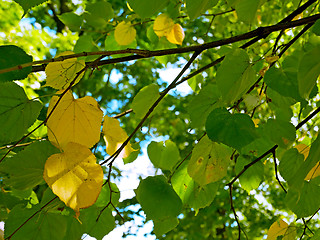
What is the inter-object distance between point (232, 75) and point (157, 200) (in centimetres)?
32

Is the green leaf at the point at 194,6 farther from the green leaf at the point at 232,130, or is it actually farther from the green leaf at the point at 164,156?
the green leaf at the point at 164,156

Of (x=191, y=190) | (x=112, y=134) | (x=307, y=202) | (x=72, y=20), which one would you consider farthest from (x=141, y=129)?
(x=72, y=20)

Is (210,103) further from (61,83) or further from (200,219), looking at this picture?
(200,219)

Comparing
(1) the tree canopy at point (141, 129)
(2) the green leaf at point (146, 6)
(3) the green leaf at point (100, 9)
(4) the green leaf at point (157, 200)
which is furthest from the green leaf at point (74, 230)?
(3) the green leaf at point (100, 9)

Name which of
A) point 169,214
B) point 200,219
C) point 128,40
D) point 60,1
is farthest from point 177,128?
point 169,214

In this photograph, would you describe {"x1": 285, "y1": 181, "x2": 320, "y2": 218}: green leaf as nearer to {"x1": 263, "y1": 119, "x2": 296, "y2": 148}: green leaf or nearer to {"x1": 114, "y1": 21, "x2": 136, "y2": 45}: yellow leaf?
{"x1": 263, "y1": 119, "x2": 296, "y2": 148}: green leaf

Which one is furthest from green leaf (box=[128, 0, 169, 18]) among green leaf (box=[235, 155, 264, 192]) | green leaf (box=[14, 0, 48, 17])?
green leaf (box=[235, 155, 264, 192])

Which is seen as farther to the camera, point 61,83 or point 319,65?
point 61,83

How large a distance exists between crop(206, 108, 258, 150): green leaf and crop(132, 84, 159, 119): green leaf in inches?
13.8

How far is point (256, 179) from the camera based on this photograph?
3.34ft

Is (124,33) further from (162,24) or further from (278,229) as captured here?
(278,229)

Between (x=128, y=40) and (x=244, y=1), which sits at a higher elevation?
(x=128, y=40)

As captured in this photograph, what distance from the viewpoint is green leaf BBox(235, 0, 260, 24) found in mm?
599

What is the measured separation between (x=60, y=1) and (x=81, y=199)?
5452 mm
